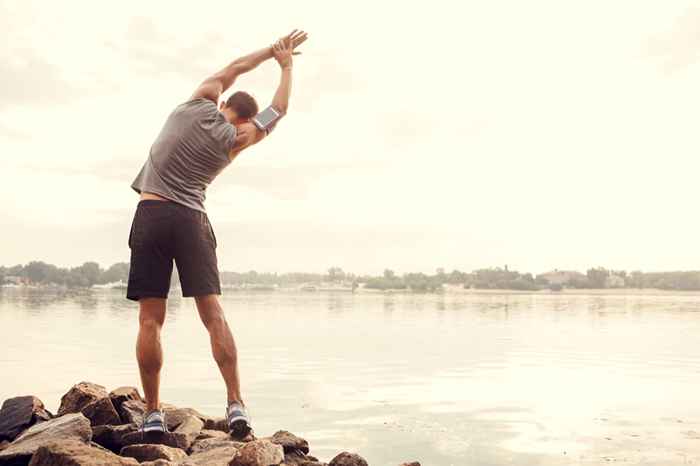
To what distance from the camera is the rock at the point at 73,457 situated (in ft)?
13.9

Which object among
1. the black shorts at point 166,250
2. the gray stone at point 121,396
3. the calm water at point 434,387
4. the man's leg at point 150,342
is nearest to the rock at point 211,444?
the man's leg at point 150,342

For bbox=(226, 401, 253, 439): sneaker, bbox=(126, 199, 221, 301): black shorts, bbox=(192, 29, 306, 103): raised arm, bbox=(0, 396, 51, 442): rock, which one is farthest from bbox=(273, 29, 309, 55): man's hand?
bbox=(0, 396, 51, 442): rock

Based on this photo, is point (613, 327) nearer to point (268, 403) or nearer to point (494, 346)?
point (494, 346)

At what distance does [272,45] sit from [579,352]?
63.4 ft

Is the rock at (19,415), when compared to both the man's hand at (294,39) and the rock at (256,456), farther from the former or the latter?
the man's hand at (294,39)

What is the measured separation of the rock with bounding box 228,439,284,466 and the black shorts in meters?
1.10

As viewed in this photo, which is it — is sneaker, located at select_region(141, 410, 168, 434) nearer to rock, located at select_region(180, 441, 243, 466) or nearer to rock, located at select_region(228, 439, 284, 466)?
rock, located at select_region(180, 441, 243, 466)

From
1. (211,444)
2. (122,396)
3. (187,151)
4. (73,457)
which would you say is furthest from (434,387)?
(73,457)

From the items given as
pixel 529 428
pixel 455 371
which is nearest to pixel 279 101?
pixel 529 428

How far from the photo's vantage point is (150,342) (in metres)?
5.14

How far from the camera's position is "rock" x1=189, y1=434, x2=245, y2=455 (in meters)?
5.16

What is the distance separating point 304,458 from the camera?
215 inches

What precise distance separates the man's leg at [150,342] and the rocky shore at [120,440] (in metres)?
0.43

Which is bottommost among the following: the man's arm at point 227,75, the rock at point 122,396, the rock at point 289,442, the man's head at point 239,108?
the rock at point 289,442
